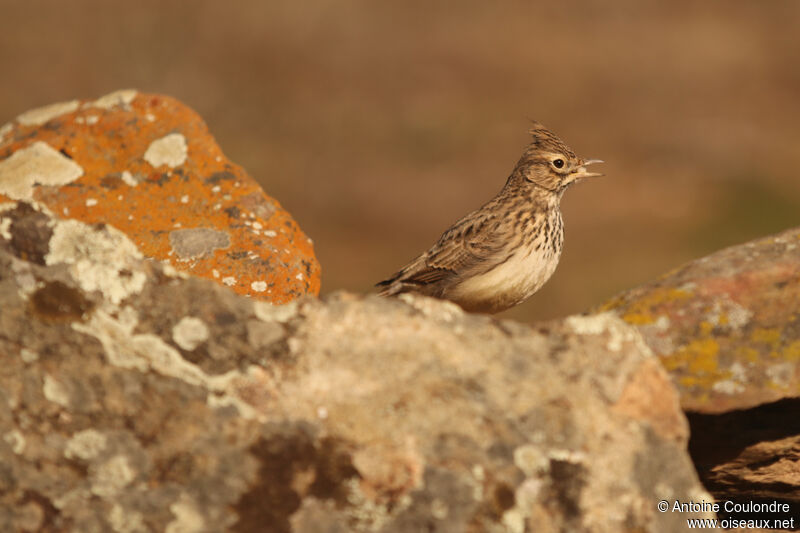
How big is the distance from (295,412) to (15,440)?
85 centimetres

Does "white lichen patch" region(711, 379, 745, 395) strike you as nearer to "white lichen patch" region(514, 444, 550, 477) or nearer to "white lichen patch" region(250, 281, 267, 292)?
"white lichen patch" region(514, 444, 550, 477)

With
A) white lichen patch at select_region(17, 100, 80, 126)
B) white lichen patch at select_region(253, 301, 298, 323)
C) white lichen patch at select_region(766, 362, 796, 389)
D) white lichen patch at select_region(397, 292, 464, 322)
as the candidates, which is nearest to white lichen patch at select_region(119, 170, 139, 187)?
white lichen patch at select_region(17, 100, 80, 126)

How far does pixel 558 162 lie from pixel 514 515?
13.3 ft

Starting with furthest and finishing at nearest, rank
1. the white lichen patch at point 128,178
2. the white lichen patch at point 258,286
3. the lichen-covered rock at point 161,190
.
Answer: the white lichen patch at point 128,178 < the lichen-covered rock at point 161,190 < the white lichen patch at point 258,286

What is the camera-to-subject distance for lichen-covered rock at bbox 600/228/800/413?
12.7 feet

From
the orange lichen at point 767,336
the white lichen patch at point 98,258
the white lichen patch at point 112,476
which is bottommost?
the white lichen patch at point 112,476

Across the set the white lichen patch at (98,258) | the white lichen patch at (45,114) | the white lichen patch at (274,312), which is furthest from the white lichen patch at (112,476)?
the white lichen patch at (45,114)

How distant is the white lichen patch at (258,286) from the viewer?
5.42 m

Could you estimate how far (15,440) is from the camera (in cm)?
308

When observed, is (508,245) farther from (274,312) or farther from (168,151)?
(274,312)

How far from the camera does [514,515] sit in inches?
124

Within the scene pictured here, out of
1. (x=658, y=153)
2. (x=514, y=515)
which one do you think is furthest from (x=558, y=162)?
(x=658, y=153)

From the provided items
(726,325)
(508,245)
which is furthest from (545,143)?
(726,325)

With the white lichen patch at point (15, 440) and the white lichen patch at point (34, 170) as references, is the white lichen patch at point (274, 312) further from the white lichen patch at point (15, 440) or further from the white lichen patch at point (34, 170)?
the white lichen patch at point (34, 170)
